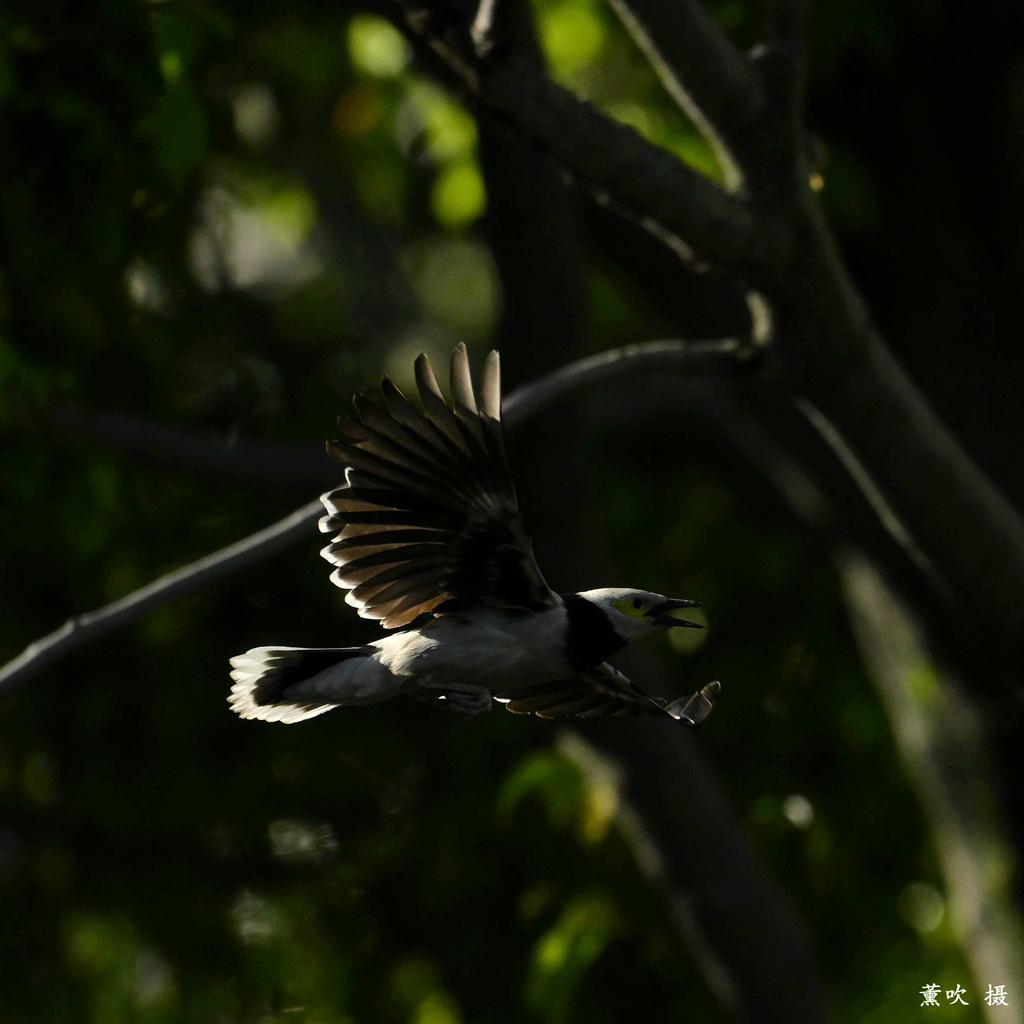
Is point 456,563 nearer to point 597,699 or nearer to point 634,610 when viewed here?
point 634,610

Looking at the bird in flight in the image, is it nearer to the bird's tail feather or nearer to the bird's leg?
the bird's leg

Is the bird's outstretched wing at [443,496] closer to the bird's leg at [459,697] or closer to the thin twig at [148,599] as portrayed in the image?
the bird's leg at [459,697]

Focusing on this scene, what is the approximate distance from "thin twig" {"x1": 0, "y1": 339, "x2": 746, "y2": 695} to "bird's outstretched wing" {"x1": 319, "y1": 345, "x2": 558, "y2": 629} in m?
0.32

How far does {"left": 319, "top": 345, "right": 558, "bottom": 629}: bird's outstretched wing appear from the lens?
305cm

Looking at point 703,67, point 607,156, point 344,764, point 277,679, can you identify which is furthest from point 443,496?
point 344,764

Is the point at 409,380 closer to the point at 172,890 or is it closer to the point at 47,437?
the point at 172,890

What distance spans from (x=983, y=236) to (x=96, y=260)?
3950 mm

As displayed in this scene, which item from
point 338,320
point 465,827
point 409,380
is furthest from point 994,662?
point 338,320

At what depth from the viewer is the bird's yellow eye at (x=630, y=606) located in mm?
3100

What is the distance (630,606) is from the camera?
3.11 m

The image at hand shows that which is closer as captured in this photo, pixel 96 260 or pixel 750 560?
pixel 96 260

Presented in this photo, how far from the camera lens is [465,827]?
7383 mm

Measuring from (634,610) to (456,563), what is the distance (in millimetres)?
400

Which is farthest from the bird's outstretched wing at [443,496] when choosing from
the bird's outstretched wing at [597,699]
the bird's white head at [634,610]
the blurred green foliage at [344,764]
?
the blurred green foliage at [344,764]
